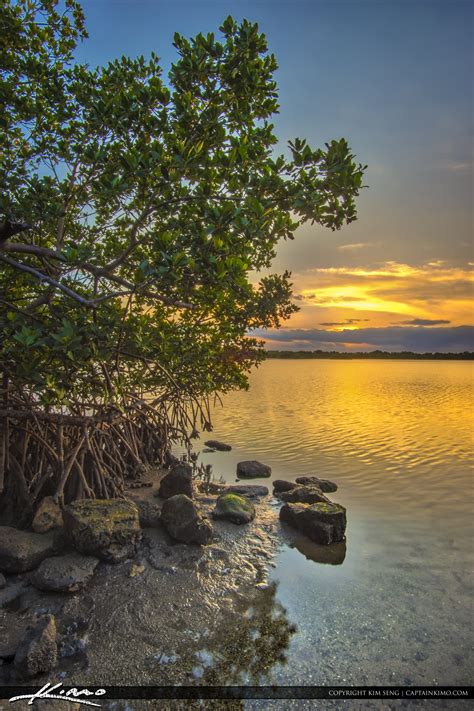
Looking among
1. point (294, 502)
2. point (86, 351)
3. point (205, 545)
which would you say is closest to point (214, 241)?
point (86, 351)

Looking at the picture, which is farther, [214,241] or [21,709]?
[214,241]

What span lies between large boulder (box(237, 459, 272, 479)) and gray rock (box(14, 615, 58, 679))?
9017 mm

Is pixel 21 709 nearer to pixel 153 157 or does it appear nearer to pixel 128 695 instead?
pixel 128 695

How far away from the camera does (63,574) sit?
5.95 m

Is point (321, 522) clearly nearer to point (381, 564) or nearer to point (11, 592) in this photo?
point (381, 564)

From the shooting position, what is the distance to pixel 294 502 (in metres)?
10.2

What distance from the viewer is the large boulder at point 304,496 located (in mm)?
10211

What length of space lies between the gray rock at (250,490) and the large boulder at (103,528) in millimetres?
4243

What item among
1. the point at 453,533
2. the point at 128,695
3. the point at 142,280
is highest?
the point at 142,280

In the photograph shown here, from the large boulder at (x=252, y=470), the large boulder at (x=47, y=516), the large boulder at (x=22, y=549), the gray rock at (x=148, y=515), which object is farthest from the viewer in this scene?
the large boulder at (x=252, y=470)

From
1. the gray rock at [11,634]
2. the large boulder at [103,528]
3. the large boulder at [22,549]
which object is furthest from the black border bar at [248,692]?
the large boulder at [103,528]

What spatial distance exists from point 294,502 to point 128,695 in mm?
6463

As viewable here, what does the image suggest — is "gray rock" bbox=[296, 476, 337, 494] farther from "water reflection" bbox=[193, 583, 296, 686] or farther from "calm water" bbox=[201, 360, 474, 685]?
"water reflection" bbox=[193, 583, 296, 686]

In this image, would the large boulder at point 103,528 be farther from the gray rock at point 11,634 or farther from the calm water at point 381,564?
the calm water at point 381,564
